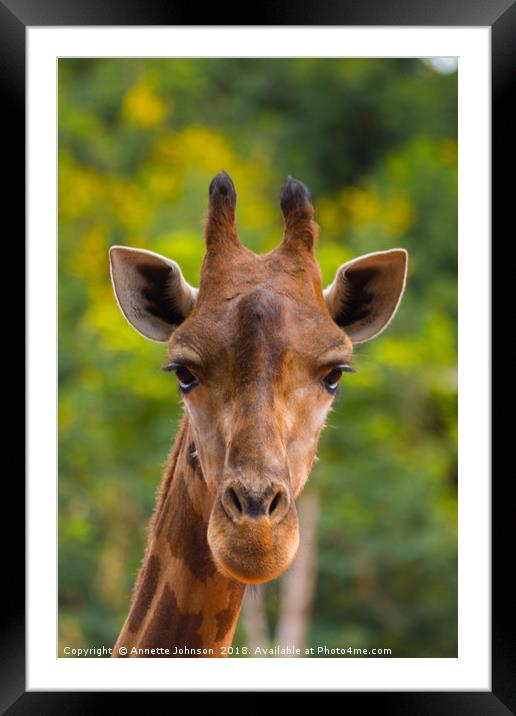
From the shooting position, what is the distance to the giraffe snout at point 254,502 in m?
5.16

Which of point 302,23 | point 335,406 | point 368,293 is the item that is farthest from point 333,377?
point 335,406

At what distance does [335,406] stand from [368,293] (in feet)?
47.9

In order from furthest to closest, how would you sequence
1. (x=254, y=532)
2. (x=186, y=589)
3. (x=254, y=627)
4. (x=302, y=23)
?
(x=254, y=627) < (x=302, y=23) < (x=186, y=589) < (x=254, y=532)

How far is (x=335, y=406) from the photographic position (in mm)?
21109

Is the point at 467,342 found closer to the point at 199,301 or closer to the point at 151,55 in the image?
the point at 199,301

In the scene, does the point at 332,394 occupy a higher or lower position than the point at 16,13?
lower

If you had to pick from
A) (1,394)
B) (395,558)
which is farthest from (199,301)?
(395,558)

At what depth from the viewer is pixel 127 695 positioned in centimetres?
639

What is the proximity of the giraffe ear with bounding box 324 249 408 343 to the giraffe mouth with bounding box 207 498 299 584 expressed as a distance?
1.71 metres

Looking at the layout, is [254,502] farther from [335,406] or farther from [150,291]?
[335,406]

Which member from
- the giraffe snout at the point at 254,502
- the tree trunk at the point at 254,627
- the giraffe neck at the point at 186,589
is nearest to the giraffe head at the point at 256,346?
the giraffe snout at the point at 254,502

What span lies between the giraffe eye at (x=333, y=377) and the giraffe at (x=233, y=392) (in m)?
0.01

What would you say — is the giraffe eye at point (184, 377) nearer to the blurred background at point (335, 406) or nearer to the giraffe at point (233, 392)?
the giraffe at point (233, 392)

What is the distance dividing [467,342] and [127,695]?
9.95 feet
